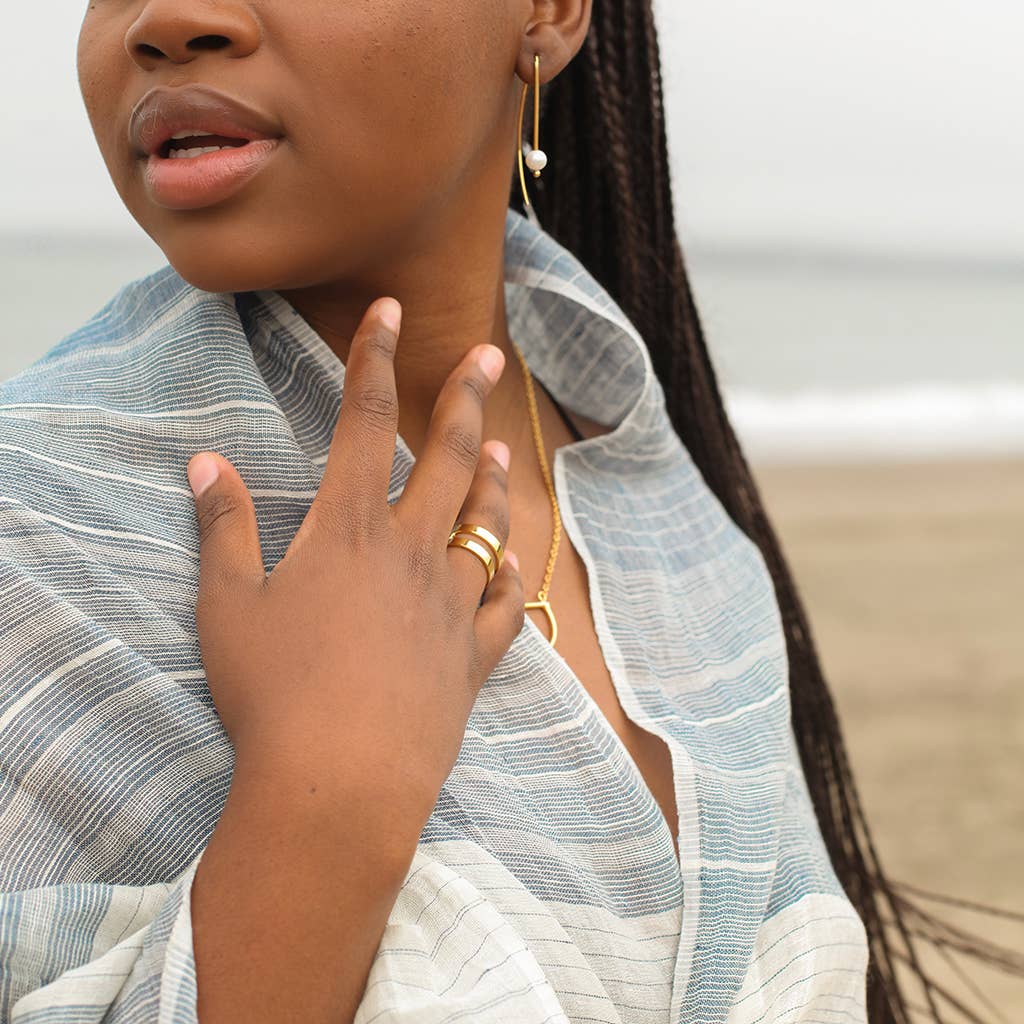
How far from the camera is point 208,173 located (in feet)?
4.48

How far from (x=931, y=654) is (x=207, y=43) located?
528 cm

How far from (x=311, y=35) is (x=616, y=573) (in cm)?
83

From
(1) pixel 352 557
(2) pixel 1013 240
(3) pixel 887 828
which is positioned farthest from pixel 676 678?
(2) pixel 1013 240

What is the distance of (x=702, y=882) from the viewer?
1.54 metres

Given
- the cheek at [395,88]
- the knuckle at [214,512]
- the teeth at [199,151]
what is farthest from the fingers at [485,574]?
the teeth at [199,151]

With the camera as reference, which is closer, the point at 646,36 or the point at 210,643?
the point at 210,643

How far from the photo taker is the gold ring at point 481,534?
143 centimetres

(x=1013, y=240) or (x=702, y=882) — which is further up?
(x=702, y=882)

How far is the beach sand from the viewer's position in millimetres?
4406

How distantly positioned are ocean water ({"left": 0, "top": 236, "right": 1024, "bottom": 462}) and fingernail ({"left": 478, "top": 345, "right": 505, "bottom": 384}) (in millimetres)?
4723

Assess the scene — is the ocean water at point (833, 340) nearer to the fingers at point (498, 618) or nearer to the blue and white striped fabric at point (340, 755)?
the blue and white striped fabric at point (340, 755)

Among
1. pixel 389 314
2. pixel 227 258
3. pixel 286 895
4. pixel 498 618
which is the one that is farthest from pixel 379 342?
pixel 286 895

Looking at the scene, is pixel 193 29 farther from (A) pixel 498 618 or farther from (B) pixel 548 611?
(B) pixel 548 611

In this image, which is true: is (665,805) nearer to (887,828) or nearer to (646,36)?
(646,36)
